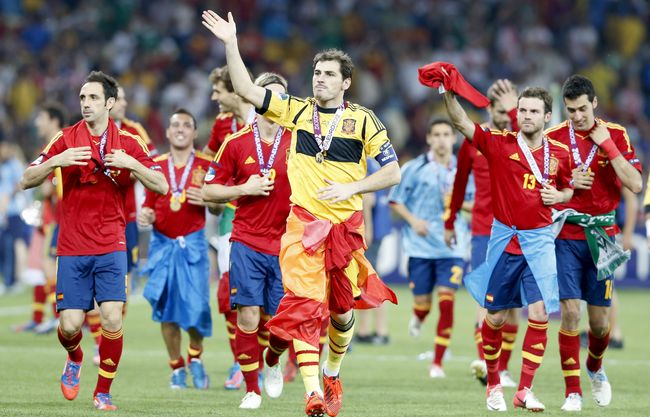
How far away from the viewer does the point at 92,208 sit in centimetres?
980

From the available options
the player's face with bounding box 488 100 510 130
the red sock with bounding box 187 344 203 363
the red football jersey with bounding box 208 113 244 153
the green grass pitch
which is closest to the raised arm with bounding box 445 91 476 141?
the player's face with bounding box 488 100 510 130

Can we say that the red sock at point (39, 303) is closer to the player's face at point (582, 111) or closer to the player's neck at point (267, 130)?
the player's neck at point (267, 130)

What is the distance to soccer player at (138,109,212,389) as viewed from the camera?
11648 millimetres

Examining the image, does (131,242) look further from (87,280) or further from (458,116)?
(458,116)

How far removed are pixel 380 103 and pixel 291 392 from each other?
1672cm

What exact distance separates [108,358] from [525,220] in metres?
3.47

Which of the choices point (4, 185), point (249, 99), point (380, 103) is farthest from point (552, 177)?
point (380, 103)

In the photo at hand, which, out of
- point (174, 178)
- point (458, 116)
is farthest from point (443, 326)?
point (458, 116)

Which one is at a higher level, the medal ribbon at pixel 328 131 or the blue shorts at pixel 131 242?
the medal ribbon at pixel 328 131

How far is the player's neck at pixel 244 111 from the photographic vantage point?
1162 centimetres

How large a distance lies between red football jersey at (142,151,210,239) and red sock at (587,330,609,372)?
3.85m

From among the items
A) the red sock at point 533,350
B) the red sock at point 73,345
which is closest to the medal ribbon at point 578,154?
the red sock at point 533,350

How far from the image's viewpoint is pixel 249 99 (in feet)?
28.8

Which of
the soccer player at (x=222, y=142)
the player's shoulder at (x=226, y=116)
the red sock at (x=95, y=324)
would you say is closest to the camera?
the soccer player at (x=222, y=142)
